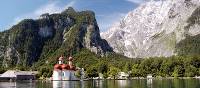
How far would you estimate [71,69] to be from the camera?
191 m

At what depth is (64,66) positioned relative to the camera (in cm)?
19175

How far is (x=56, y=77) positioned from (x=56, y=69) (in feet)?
14.4

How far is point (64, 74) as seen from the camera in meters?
189

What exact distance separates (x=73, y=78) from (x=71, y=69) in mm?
4639

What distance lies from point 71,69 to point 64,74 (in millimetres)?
4094

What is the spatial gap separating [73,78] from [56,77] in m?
7.82

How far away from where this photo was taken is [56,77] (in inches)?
7431

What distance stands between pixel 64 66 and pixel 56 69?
155 inches

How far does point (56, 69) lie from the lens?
19138 cm

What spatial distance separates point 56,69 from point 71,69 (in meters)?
7.06

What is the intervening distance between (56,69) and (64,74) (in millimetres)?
4998
